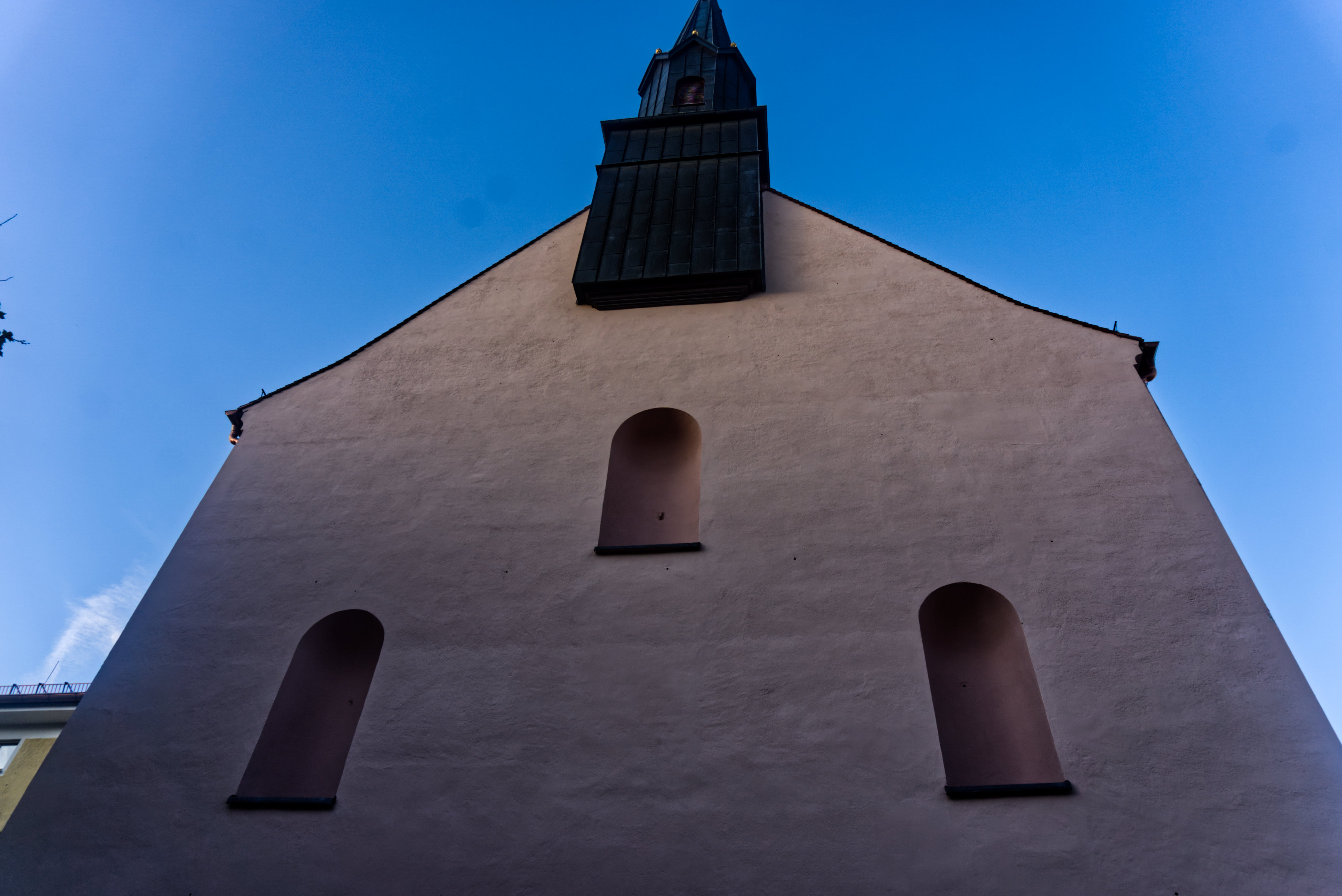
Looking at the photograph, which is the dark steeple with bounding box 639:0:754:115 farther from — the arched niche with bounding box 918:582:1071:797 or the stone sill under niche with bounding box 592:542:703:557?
the arched niche with bounding box 918:582:1071:797

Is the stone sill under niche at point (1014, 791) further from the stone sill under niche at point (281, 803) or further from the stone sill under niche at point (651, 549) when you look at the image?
the stone sill under niche at point (281, 803)

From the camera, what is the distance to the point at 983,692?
6.51m

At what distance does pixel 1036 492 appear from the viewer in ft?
22.9

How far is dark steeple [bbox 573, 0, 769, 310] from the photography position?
9219mm

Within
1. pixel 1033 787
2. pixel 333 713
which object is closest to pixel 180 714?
pixel 333 713

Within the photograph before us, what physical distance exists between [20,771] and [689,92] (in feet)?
42.0

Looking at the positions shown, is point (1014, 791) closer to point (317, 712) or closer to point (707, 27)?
point (317, 712)

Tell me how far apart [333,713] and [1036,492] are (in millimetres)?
5715

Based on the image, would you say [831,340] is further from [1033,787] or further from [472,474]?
[1033,787]

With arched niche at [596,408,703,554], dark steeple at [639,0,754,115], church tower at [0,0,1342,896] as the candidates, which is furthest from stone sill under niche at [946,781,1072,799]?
dark steeple at [639,0,754,115]

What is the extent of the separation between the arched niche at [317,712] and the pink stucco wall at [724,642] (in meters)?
0.16

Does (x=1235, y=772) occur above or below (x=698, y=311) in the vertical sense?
below

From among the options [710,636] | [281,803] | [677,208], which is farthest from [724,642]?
[677,208]

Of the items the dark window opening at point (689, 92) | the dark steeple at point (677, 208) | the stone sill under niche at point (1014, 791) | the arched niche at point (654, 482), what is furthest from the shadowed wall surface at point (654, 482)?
the dark window opening at point (689, 92)
